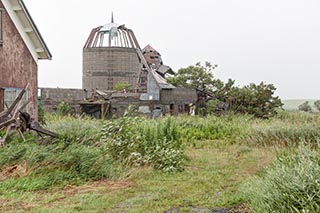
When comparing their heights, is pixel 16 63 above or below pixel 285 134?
above

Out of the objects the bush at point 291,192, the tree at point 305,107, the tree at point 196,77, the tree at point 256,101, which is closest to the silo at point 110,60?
the tree at point 196,77

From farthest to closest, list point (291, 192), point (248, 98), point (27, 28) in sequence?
point (248, 98)
point (27, 28)
point (291, 192)

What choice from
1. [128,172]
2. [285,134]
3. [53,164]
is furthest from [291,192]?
[285,134]

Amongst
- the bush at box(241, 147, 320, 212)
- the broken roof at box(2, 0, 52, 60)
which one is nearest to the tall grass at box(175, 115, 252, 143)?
the broken roof at box(2, 0, 52, 60)

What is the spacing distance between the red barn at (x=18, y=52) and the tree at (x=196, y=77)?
15.5m

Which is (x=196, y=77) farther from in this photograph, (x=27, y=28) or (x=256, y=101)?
(x=27, y=28)

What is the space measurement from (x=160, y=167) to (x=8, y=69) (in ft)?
17.5

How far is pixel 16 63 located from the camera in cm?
1115

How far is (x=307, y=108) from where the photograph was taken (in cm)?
3253

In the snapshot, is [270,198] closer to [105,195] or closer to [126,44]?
[105,195]

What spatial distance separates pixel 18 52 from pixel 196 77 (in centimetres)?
1719

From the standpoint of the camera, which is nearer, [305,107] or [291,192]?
[291,192]

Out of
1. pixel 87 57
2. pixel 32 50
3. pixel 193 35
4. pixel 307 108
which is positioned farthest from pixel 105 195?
pixel 307 108

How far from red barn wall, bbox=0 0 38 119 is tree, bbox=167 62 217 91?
615 inches
